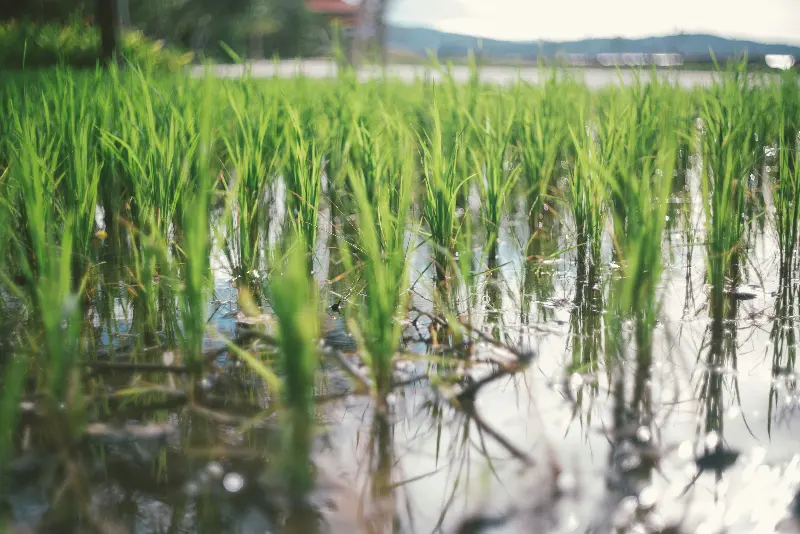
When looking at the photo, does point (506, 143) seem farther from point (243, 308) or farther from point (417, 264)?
point (243, 308)

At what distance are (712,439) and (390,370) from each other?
461mm

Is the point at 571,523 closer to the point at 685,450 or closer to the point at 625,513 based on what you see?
the point at 625,513

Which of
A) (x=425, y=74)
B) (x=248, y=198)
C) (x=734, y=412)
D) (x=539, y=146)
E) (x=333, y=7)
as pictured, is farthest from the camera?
(x=333, y=7)

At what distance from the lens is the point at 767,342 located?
125cm

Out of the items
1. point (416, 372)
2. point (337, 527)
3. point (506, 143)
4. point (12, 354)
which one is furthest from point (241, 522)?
point (506, 143)

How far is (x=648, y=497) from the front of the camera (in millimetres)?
804

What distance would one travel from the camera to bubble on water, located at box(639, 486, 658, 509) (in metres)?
0.79

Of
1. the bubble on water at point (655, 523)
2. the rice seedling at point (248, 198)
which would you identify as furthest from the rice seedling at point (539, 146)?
the bubble on water at point (655, 523)

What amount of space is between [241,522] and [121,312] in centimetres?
78

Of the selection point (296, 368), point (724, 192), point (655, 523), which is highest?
point (724, 192)

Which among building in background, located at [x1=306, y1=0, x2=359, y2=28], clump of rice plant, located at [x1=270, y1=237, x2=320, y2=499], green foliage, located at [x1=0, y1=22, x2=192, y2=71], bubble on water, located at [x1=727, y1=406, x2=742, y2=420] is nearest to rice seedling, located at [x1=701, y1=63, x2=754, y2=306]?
bubble on water, located at [x1=727, y1=406, x2=742, y2=420]

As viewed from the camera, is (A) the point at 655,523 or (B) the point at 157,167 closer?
(A) the point at 655,523

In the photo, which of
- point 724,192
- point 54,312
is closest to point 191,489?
point 54,312

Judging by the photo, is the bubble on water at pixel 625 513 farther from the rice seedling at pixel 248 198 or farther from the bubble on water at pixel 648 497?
the rice seedling at pixel 248 198
